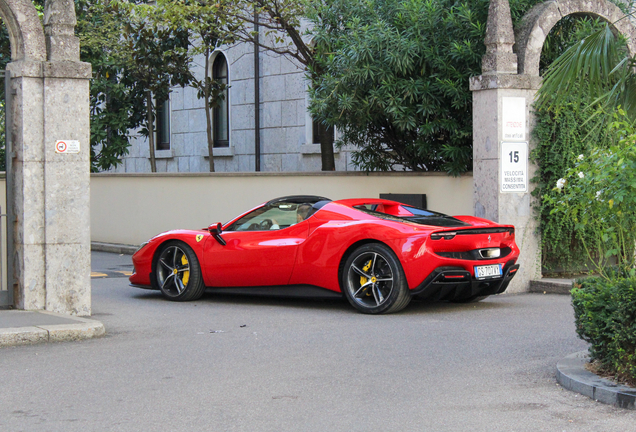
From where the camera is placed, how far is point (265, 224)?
10.5m

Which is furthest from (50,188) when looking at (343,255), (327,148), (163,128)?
(163,128)

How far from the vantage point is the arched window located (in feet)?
80.1

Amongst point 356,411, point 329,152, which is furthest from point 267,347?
point 329,152

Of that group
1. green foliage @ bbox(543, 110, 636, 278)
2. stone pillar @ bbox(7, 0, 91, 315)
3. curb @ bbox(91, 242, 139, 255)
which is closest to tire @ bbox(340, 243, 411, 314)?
green foliage @ bbox(543, 110, 636, 278)

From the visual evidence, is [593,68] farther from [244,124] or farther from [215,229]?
[244,124]

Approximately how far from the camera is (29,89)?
9.03 m

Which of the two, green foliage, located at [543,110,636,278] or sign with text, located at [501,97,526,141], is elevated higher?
sign with text, located at [501,97,526,141]

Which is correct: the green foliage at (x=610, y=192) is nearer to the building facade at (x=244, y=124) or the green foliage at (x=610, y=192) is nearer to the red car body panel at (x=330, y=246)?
the red car body panel at (x=330, y=246)

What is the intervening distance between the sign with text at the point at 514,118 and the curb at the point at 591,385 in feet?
18.8

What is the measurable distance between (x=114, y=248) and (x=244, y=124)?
5.93 meters

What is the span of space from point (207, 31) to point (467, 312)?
12.4 metres

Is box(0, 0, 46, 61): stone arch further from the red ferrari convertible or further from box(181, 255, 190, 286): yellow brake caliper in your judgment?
box(181, 255, 190, 286): yellow brake caliper

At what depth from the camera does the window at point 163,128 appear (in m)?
27.0

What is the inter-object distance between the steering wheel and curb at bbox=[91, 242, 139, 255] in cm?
865
